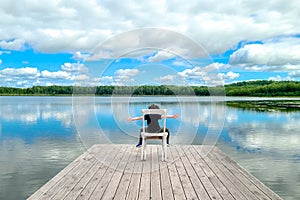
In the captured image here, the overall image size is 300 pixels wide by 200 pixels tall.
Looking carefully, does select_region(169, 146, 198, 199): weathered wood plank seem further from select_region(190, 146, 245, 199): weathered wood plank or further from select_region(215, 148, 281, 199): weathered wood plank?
select_region(215, 148, 281, 199): weathered wood plank

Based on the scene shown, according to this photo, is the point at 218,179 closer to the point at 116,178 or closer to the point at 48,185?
the point at 116,178

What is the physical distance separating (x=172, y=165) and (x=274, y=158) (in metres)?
4.07

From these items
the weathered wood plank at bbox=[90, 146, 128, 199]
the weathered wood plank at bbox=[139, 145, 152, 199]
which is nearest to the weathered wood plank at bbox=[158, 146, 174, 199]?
the weathered wood plank at bbox=[139, 145, 152, 199]

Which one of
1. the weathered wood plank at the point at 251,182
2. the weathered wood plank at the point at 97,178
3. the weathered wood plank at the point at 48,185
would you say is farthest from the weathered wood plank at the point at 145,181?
the weathered wood plank at the point at 251,182

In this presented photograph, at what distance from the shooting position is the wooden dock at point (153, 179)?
3982mm

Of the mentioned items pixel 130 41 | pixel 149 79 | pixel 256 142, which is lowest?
pixel 256 142

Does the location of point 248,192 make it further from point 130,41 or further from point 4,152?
point 4,152

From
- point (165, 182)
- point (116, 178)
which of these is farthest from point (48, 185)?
point (165, 182)

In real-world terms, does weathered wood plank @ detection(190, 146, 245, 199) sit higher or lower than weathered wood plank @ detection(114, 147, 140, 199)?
lower

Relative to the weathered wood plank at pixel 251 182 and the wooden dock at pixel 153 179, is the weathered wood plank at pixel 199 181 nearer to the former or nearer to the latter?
the wooden dock at pixel 153 179

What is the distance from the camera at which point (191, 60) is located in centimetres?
612

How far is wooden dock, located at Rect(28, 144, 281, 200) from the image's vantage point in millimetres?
3982

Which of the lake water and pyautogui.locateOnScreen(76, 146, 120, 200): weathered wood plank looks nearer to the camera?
pyautogui.locateOnScreen(76, 146, 120, 200): weathered wood plank

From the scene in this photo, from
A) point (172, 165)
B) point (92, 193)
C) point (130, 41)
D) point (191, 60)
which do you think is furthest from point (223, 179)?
point (130, 41)
